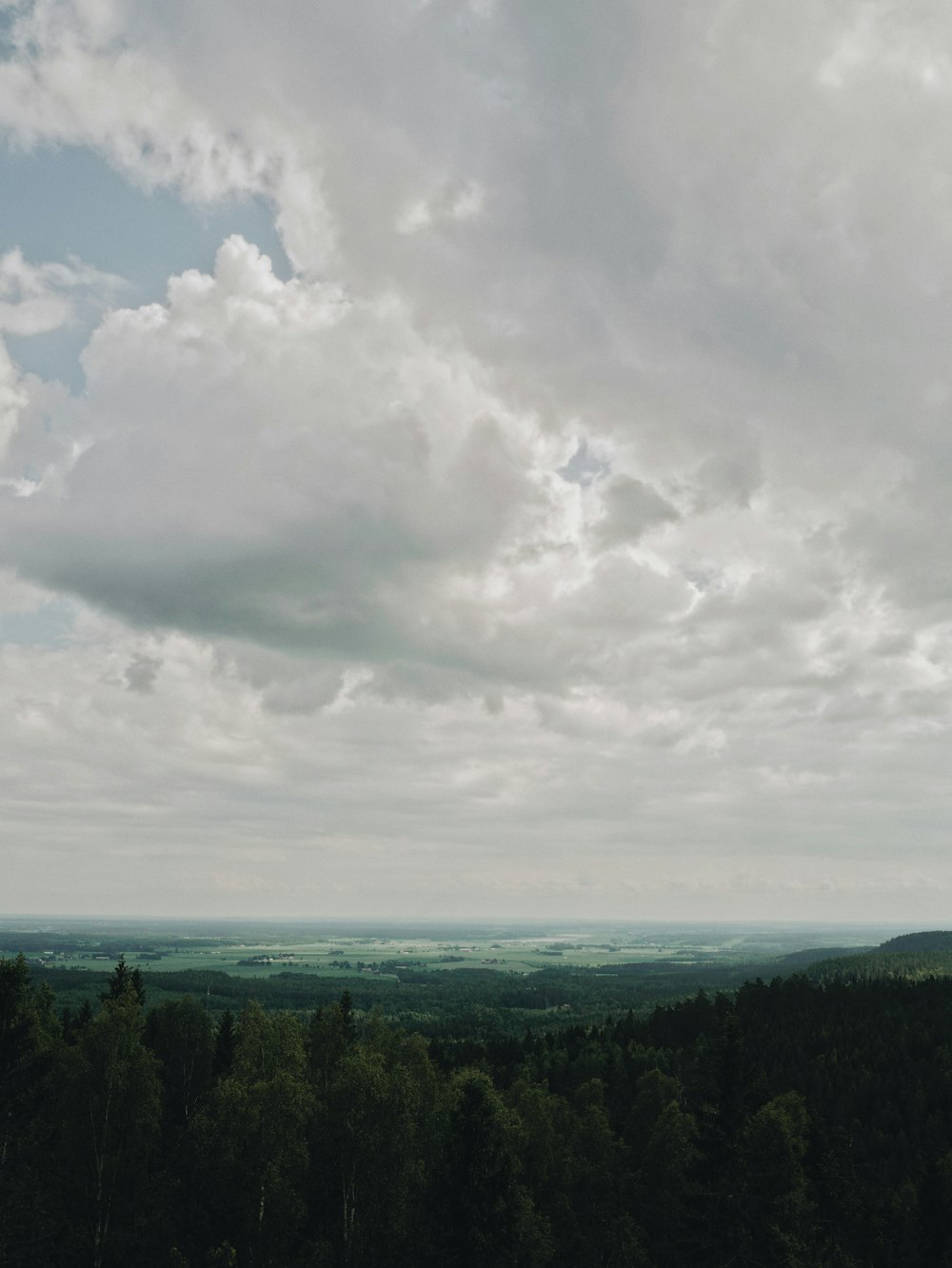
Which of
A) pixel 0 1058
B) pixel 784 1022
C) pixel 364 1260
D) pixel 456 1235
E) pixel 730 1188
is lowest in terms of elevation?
pixel 784 1022

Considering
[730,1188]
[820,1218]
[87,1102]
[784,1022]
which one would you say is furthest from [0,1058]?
[784,1022]

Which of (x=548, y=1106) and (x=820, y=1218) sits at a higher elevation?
(x=548, y=1106)

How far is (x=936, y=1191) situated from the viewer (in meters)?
59.2

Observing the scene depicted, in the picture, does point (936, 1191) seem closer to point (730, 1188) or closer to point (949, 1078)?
point (730, 1188)

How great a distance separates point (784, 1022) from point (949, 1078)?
36.9m

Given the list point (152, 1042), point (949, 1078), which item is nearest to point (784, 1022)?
point (949, 1078)

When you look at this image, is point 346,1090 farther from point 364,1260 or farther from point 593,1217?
point 593,1217

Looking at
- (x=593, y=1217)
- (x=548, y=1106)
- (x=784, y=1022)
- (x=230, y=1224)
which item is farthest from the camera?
(x=784, y=1022)

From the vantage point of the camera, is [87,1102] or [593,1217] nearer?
[87,1102]

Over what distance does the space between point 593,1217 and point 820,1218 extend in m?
18.2

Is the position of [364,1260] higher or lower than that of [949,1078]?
higher

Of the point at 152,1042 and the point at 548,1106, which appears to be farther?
the point at 152,1042

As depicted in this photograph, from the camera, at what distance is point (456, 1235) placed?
46.7 metres

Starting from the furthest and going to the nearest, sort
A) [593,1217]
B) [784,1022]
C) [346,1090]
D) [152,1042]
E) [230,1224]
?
1. [784,1022]
2. [152,1042]
3. [593,1217]
4. [230,1224]
5. [346,1090]
